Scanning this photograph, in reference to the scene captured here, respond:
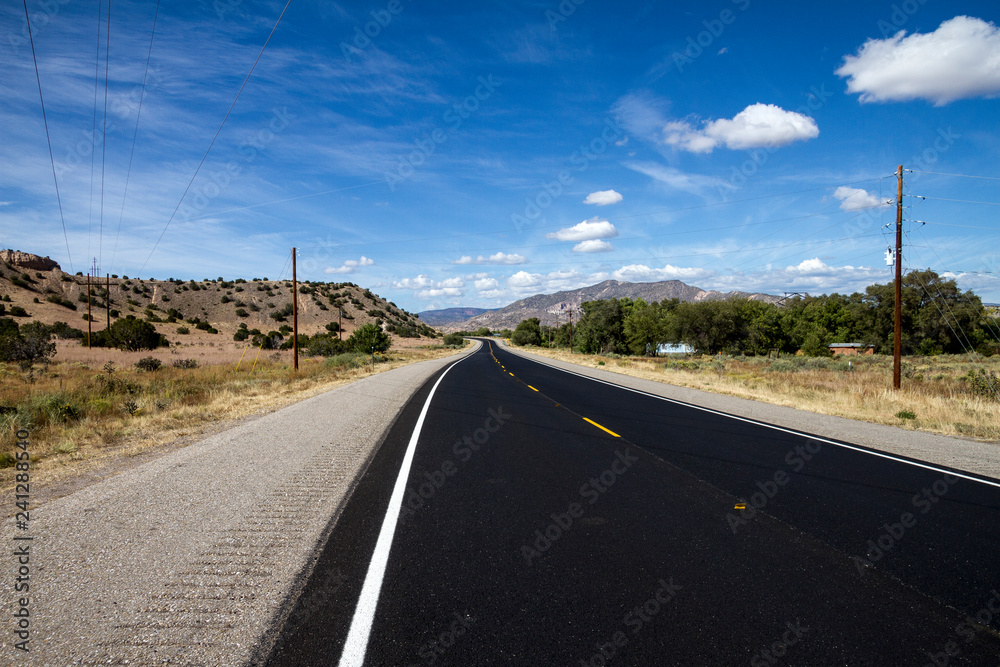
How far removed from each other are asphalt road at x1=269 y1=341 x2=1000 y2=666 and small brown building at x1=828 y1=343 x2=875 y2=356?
253ft

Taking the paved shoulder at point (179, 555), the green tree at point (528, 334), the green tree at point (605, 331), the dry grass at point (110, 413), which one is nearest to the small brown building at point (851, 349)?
the green tree at point (605, 331)

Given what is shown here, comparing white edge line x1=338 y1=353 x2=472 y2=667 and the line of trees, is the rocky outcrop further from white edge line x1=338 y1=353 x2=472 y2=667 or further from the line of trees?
white edge line x1=338 y1=353 x2=472 y2=667

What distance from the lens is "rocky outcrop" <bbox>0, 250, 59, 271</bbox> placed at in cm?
7204

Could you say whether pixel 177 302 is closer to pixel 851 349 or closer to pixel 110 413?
pixel 110 413

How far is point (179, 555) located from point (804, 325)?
96.6m

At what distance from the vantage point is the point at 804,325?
85.5 m

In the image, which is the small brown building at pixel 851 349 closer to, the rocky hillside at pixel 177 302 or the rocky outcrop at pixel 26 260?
the rocky hillside at pixel 177 302

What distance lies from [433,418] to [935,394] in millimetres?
17752

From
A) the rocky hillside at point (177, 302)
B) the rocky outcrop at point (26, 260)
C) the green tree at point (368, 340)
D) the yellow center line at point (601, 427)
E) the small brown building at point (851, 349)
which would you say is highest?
the rocky outcrop at point (26, 260)

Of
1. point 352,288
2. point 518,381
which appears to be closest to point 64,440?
point 518,381

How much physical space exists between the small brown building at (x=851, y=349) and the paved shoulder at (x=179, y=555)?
265 feet

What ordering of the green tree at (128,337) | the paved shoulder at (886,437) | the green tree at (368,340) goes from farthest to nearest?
1. the green tree at (368,340)
2. the green tree at (128,337)
3. the paved shoulder at (886,437)

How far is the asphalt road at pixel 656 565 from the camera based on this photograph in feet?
10.5

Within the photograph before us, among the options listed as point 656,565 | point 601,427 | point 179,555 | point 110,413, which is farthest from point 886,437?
point 110,413
